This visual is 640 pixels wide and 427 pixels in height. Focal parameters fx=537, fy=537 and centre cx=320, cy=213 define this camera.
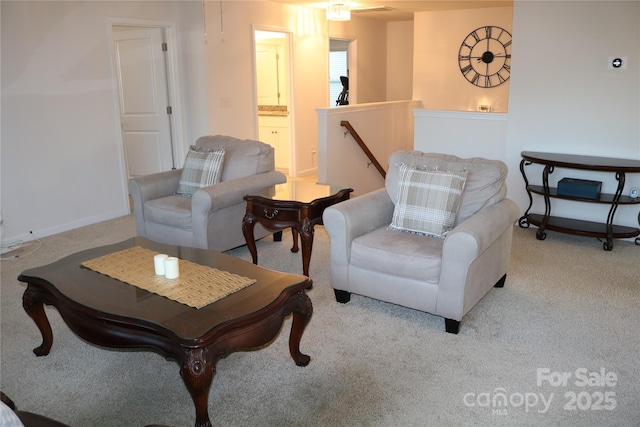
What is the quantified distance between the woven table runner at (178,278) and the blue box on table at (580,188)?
10.4 feet

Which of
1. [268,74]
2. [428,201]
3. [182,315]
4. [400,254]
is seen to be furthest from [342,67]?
[182,315]

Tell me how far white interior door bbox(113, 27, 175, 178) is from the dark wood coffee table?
148 inches

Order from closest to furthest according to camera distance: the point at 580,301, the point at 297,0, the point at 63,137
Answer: the point at 580,301 < the point at 63,137 < the point at 297,0

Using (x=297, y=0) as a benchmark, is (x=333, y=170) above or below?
below

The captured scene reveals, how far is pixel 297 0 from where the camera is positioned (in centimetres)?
672

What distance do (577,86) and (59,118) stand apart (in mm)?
4674

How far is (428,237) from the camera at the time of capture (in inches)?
129

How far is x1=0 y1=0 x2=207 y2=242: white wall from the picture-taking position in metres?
4.61

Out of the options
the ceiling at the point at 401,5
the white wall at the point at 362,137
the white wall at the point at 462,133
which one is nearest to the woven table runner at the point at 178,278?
Result: the white wall at the point at 462,133

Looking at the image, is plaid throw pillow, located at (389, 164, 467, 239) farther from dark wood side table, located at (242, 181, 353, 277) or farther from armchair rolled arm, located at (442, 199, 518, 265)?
dark wood side table, located at (242, 181, 353, 277)

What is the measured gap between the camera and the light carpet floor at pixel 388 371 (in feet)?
7.59

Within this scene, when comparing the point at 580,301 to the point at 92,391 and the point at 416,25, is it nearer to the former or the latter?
the point at 92,391

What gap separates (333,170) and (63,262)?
4.26m

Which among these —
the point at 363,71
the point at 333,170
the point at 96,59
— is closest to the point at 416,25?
the point at 363,71
